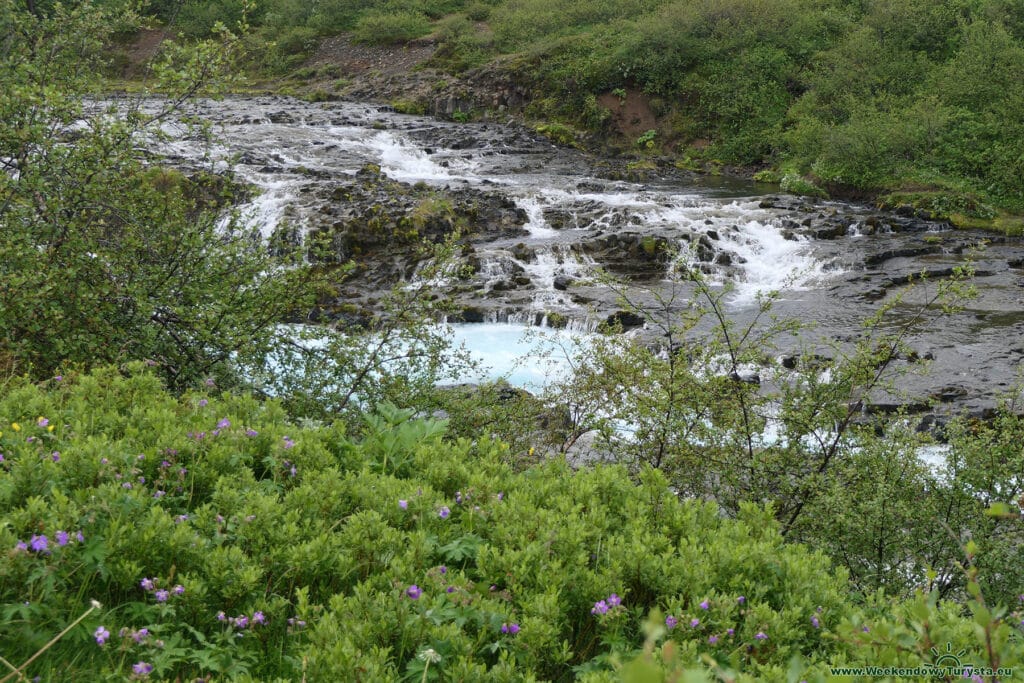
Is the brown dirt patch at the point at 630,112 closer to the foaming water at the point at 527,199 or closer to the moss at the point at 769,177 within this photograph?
the foaming water at the point at 527,199

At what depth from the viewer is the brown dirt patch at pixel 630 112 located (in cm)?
3247

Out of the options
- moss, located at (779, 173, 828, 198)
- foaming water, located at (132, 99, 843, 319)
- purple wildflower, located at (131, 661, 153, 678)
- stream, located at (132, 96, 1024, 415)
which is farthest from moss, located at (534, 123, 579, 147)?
purple wildflower, located at (131, 661, 153, 678)

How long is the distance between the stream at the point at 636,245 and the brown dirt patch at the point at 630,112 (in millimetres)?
5640

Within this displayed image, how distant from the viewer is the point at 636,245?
59.7ft

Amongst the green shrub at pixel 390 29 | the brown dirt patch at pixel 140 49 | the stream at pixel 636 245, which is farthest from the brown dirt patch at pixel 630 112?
the brown dirt patch at pixel 140 49

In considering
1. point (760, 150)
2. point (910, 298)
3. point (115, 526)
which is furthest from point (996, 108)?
point (115, 526)

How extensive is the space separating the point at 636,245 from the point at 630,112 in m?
16.9

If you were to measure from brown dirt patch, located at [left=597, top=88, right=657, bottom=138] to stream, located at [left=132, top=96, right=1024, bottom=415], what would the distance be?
5640 mm

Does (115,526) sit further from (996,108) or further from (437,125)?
(437,125)

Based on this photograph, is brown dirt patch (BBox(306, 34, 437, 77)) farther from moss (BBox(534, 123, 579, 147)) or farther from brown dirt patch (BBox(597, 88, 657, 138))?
brown dirt patch (BBox(597, 88, 657, 138))

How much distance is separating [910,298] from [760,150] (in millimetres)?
15356

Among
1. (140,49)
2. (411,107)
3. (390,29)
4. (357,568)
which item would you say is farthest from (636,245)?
(140,49)

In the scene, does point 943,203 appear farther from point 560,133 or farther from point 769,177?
point 560,133

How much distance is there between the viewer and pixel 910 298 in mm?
15773
